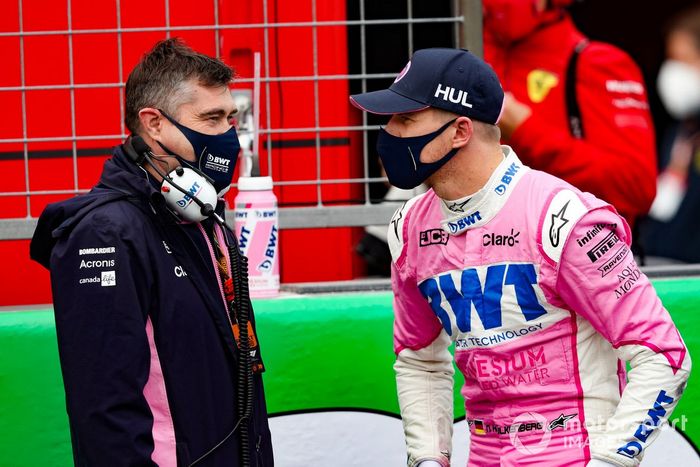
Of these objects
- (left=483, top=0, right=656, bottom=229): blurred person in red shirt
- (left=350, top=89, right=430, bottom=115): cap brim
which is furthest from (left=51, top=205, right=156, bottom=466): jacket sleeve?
(left=483, top=0, right=656, bottom=229): blurred person in red shirt

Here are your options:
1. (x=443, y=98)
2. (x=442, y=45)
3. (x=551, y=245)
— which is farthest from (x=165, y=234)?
(x=442, y=45)

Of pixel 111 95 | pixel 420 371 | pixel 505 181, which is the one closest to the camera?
pixel 505 181

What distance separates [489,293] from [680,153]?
330 centimetres

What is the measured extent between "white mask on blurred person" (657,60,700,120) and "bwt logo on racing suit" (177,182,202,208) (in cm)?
349

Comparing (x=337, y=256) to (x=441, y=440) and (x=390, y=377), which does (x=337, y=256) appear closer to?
(x=390, y=377)

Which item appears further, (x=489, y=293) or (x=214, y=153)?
(x=214, y=153)

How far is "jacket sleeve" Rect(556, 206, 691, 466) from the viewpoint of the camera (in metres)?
2.39

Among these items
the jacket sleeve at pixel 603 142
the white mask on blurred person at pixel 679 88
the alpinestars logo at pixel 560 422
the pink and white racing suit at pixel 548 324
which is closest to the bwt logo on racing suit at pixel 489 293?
the pink and white racing suit at pixel 548 324

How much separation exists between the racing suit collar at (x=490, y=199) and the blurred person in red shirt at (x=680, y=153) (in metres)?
3.00

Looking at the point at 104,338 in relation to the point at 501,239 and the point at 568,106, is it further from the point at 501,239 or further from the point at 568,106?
the point at 568,106

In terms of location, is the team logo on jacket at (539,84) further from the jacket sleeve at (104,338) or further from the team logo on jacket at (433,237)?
the jacket sleeve at (104,338)

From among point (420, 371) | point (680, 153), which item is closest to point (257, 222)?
point (420, 371)

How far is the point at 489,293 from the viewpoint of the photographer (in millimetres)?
2566

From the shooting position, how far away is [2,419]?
3.41 metres
